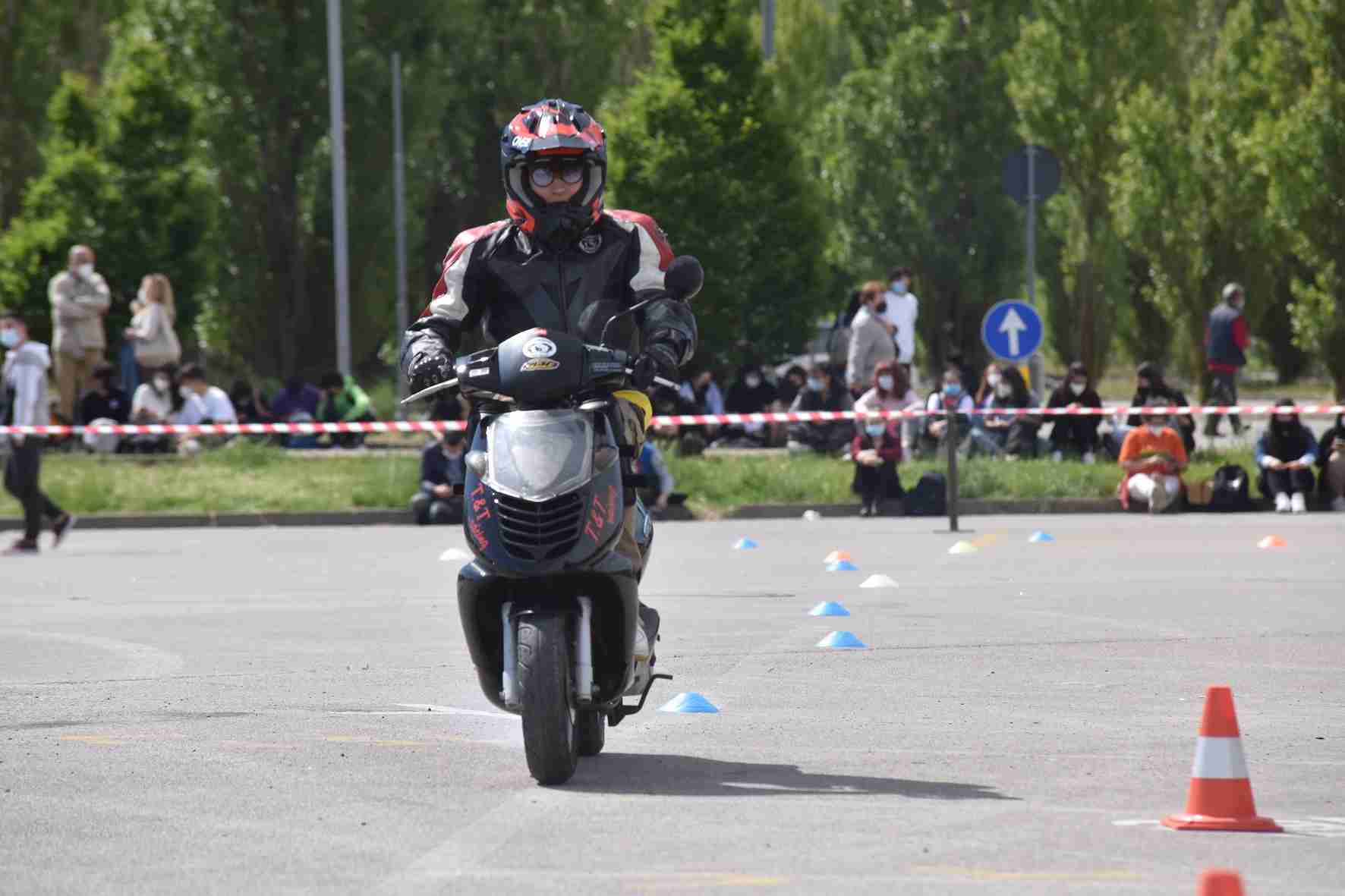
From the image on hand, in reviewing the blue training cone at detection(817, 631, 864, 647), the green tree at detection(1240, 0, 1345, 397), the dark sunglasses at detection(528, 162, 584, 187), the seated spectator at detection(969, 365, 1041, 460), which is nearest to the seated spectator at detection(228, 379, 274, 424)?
the seated spectator at detection(969, 365, 1041, 460)

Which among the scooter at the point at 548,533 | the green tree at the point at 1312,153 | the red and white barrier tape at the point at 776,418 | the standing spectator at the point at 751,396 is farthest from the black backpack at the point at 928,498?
the scooter at the point at 548,533

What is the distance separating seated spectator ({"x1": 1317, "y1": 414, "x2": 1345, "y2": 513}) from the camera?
2339 cm

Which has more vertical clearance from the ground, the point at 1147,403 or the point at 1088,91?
the point at 1088,91

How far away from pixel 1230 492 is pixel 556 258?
15.9 metres

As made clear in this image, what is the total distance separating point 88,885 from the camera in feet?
21.7

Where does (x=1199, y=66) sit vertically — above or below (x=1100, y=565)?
above

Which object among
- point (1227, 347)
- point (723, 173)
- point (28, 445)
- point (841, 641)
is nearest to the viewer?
point (841, 641)

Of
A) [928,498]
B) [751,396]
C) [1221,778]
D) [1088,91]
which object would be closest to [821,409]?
[751,396]

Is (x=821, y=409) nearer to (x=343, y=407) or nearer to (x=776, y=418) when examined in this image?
(x=343, y=407)

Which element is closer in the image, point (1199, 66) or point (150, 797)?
point (150, 797)

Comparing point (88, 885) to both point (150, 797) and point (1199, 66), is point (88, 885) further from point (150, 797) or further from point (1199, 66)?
point (1199, 66)

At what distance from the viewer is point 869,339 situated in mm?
26422

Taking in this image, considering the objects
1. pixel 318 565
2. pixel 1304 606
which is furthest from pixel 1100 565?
pixel 318 565

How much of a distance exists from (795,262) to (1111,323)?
1312cm
